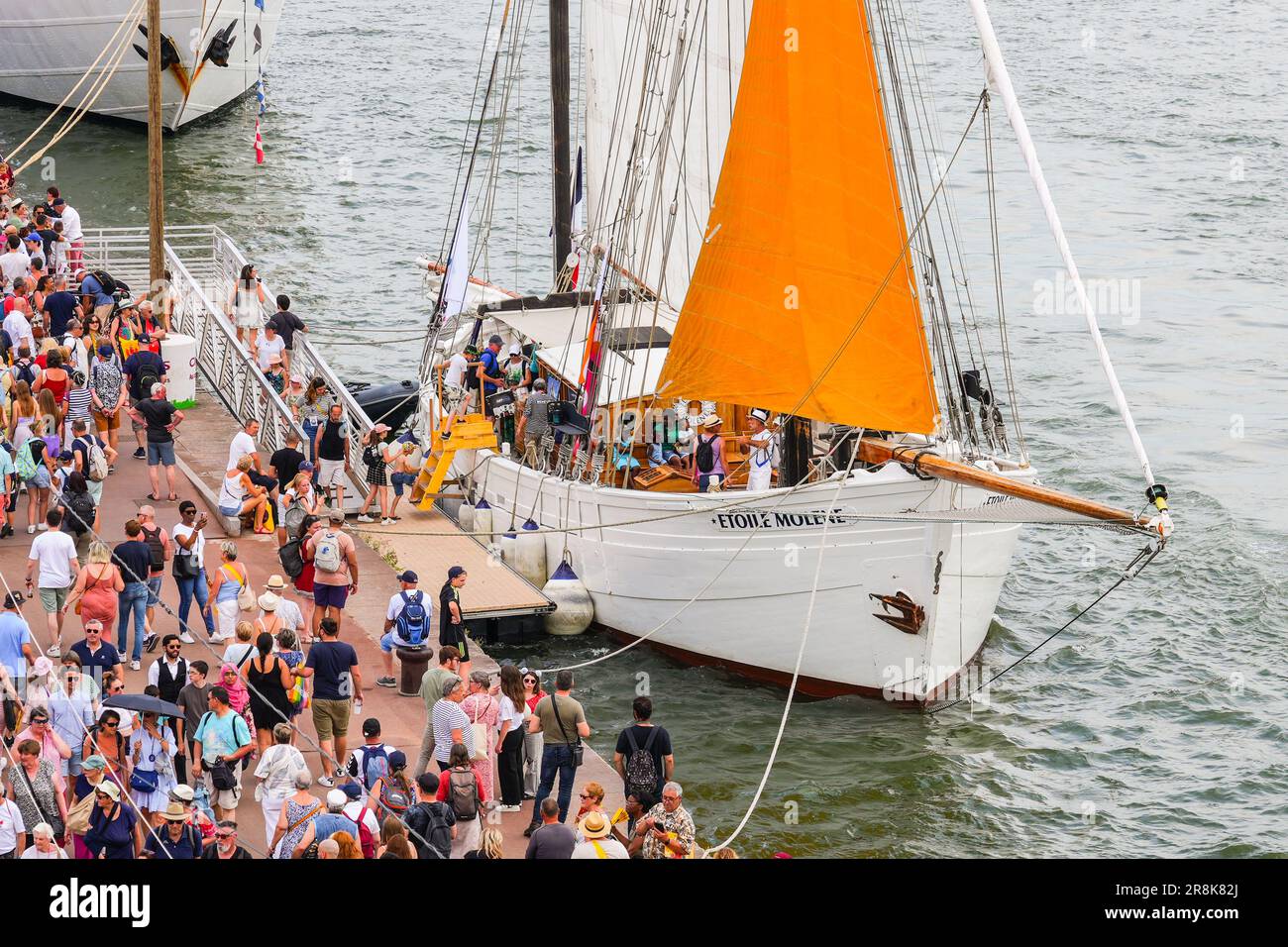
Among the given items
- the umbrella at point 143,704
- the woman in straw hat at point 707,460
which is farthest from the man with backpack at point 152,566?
the woman in straw hat at point 707,460

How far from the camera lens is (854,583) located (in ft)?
71.8

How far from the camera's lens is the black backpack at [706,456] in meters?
23.1

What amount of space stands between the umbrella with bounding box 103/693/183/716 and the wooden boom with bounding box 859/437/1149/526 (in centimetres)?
908

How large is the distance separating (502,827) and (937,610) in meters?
6.87

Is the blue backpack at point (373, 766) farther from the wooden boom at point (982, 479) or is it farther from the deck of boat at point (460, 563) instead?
the wooden boom at point (982, 479)

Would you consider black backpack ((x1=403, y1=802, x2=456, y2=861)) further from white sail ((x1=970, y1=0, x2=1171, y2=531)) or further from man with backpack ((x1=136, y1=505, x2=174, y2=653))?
white sail ((x1=970, y1=0, x2=1171, y2=531))

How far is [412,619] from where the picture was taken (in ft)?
63.3

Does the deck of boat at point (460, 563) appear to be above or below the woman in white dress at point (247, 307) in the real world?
below

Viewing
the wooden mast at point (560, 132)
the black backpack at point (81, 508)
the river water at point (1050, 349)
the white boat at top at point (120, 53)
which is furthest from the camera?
the white boat at top at point (120, 53)

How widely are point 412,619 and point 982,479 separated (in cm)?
627

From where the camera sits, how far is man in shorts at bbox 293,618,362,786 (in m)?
17.1

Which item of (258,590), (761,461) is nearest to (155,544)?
(258,590)

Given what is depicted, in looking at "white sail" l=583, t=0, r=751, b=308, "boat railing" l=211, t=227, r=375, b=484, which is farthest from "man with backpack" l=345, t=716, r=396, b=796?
"boat railing" l=211, t=227, r=375, b=484

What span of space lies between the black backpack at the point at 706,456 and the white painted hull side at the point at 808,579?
2.17 feet
